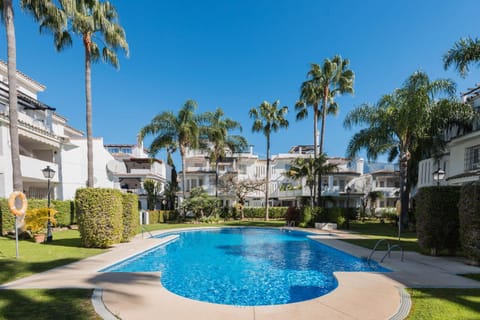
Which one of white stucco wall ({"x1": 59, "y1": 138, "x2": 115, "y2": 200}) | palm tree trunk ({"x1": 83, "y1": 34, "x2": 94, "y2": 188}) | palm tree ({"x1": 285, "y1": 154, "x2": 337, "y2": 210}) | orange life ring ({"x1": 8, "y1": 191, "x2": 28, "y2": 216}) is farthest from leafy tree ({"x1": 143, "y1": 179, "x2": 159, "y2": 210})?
orange life ring ({"x1": 8, "y1": 191, "x2": 28, "y2": 216})

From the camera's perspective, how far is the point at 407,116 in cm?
1605

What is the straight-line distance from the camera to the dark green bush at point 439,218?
929 cm

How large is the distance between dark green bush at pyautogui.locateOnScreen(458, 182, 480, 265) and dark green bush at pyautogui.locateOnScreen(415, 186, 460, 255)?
2.98 ft

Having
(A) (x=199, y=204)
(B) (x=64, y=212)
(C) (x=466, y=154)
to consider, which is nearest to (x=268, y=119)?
(A) (x=199, y=204)

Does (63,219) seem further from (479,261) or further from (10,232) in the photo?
(479,261)

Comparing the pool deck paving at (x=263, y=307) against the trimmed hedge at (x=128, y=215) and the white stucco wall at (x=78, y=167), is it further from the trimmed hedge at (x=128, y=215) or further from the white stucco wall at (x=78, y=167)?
the white stucco wall at (x=78, y=167)

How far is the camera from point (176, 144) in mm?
26828

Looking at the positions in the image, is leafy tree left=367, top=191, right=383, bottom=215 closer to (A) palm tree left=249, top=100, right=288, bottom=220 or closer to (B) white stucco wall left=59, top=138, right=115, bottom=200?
(A) palm tree left=249, top=100, right=288, bottom=220

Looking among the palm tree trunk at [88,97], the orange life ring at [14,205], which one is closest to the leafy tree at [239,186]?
the palm tree trunk at [88,97]

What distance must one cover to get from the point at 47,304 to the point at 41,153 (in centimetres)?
2437

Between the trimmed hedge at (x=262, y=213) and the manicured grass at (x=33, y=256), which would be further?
the trimmed hedge at (x=262, y=213)

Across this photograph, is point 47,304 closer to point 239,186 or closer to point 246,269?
point 246,269

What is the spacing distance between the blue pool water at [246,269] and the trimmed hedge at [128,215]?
1.75m

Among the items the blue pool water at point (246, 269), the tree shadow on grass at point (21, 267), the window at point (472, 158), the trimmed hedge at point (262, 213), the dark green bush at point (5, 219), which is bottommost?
the blue pool water at point (246, 269)
